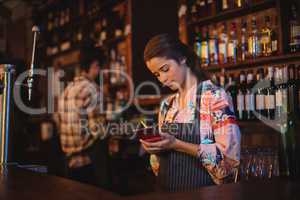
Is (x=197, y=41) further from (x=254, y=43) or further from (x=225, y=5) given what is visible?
(x=254, y=43)

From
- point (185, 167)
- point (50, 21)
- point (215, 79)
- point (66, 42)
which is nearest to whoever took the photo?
point (185, 167)

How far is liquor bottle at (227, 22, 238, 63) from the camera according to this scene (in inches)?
99.1

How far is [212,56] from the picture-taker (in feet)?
8.67

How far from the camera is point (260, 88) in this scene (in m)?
2.31

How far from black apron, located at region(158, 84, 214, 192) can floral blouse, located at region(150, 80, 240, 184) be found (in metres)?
0.04

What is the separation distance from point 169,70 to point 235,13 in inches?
40.6

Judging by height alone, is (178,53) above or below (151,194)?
above

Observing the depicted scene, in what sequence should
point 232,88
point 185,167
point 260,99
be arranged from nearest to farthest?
point 185,167 → point 260,99 → point 232,88

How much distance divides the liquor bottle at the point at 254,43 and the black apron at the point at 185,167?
0.91 meters

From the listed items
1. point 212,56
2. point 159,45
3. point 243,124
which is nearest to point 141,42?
point 212,56

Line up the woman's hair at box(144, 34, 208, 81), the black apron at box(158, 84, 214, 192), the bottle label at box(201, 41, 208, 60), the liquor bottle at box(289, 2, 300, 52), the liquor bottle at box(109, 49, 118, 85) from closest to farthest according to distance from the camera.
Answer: the black apron at box(158, 84, 214, 192) < the woman's hair at box(144, 34, 208, 81) < the liquor bottle at box(289, 2, 300, 52) < the bottle label at box(201, 41, 208, 60) < the liquor bottle at box(109, 49, 118, 85)

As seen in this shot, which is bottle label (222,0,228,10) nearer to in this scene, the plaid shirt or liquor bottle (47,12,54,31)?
the plaid shirt

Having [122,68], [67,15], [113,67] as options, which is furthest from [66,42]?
[122,68]

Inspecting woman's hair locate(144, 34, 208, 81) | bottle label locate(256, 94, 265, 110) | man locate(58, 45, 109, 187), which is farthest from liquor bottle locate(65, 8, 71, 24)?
woman's hair locate(144, 34, 208, 81)
